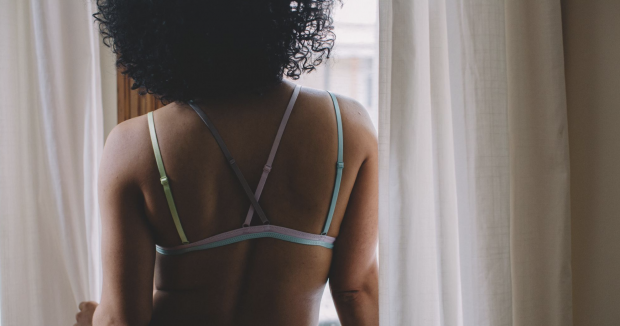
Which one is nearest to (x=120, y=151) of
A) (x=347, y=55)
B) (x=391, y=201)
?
(x=391, y=201)

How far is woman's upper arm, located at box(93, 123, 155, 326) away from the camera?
88 centimetres

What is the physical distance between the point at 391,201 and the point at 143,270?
516 millimetres

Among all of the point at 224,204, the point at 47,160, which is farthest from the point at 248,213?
the point at 47,160

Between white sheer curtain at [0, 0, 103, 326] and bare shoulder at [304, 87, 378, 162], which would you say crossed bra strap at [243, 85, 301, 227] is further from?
white sheer curtain at [0, 0, 103, 326]

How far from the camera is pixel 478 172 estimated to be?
0.76 meters

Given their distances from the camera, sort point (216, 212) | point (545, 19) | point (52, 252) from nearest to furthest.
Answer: point (545, 19) → point (216, 212) → point (52, 252)

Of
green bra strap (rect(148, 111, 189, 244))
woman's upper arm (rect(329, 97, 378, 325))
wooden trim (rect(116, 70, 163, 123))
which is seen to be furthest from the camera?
wooden trim (rect(116, 70, 163, 123))

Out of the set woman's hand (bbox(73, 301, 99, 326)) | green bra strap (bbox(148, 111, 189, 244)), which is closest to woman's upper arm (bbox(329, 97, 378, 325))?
green bra strap (bbox(148, 111, 189, 244))

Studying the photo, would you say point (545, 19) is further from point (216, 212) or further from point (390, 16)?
point (216, 212)

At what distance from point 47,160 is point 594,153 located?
1.39 m

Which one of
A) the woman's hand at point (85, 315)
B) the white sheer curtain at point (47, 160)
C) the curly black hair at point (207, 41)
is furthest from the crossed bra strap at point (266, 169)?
the white sheer curtain at point (47, 160)

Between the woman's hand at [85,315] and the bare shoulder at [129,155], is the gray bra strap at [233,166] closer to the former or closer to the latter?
the bare shoulder at [129,155]

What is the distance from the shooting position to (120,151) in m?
0.89

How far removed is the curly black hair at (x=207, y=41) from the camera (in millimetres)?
877
